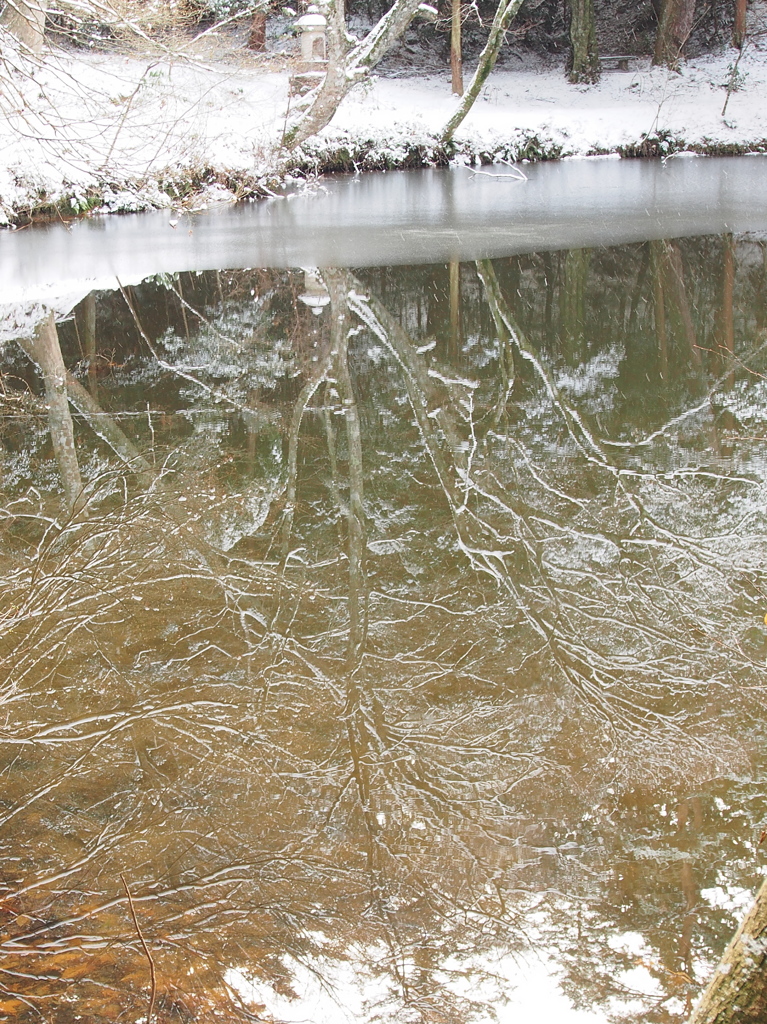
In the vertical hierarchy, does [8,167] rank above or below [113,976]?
above

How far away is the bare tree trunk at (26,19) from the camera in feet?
21.5

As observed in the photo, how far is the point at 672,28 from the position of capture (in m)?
28.4

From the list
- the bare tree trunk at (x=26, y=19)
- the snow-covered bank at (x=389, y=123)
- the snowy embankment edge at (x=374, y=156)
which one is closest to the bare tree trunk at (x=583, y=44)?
the snow-covered bank at (x=389, y=123)

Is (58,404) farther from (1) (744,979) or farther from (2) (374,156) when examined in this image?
(2) (374,156)

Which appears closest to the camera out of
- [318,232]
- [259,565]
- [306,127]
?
[259,565]

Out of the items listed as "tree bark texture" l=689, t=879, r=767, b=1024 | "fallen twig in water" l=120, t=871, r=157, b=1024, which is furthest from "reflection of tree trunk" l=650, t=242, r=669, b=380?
"tree bark texture" l=689, t=879, r=767, b=1024

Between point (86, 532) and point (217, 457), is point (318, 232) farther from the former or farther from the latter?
point (86, 532)

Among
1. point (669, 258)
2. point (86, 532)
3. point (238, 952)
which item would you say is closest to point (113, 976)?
point (238, 952)

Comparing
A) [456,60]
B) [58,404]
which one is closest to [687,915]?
[58,404]

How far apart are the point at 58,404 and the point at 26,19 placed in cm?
275

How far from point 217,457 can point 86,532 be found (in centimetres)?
106

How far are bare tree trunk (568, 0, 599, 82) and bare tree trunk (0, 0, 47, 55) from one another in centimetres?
2090

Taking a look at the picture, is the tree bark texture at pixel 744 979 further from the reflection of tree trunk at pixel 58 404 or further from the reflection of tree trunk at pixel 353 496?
the reflection of tree trunk at pixel 58 404

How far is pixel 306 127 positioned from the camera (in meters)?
18.4
